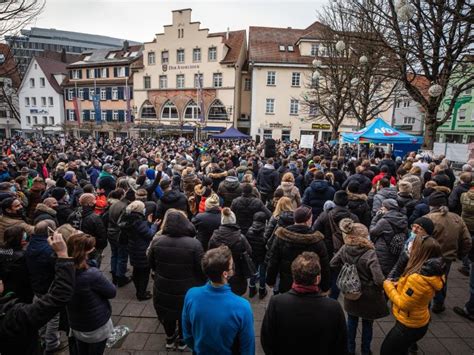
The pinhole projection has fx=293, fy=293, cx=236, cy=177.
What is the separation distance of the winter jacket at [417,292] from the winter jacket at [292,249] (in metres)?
0.75

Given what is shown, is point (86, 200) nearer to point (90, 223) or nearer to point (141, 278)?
point (90, 223)

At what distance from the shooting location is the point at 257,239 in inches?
180

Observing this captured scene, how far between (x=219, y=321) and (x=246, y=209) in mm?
2877

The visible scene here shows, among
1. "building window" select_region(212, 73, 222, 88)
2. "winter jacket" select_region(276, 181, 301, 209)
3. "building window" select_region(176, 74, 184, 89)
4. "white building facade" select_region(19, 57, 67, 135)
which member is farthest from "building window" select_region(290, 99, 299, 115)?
"white building facade" select_region(19, 57, 67, 135)

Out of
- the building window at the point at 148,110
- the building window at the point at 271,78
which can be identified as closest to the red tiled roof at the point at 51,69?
the building window at the point at 148,110

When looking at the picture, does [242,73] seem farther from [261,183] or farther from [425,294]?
[425,294]

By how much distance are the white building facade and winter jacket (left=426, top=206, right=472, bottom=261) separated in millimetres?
51522

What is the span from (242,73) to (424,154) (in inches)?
1219

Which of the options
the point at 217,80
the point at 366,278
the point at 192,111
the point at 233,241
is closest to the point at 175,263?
the point at 233,241

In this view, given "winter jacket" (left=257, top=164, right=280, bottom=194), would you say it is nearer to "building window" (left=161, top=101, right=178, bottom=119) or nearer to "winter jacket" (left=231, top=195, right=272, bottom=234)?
"winter jacket" (left=231, top=195, right=272, bottom=234)

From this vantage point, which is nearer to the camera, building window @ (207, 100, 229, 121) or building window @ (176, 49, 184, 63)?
building window @ (207, 100, 229, 121)

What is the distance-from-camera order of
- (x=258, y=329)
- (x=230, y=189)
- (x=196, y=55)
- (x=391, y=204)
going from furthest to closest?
(x=196, y=55) < (x=230, y=189) < (x=258, y=329) < (x=391, y=204)

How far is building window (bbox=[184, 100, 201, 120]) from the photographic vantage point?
37.7 m

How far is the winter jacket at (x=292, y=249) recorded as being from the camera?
3303mm
